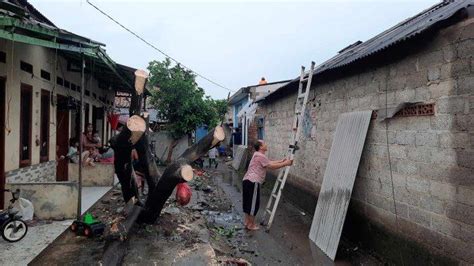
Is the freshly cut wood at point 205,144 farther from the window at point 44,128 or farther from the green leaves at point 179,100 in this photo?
the green leaves at point 179,100

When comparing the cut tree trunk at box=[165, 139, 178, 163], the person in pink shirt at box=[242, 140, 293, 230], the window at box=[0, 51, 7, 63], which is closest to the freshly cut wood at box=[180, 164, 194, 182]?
the person in pink shirt at box=[242, 140, 293, 230]

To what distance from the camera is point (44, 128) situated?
26.0ft

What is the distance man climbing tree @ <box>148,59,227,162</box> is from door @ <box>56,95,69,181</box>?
836cm

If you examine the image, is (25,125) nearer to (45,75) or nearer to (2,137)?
(2,137)

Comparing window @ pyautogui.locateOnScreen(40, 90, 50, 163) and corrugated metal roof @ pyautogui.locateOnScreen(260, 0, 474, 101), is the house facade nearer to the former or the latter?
window @ pyautogui.locateOnScreen(40, 90, 50, 163)

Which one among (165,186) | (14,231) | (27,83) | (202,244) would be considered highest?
(27,83)

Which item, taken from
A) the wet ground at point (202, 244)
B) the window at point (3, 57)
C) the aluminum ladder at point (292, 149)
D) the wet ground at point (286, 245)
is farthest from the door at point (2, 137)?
the aluminum ladder at point (292, 149)

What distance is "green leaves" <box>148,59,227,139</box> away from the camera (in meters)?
17.7

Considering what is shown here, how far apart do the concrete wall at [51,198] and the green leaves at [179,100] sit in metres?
11.7

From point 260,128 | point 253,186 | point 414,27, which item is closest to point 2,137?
point 253,186

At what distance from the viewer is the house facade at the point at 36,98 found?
491 centimetres

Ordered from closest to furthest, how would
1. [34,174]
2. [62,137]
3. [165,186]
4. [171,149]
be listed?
1. [165,186]
2. [34,174]
3. [62,137]
4. [171,149]

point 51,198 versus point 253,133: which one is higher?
point 253,133

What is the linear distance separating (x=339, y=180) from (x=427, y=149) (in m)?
1.87
